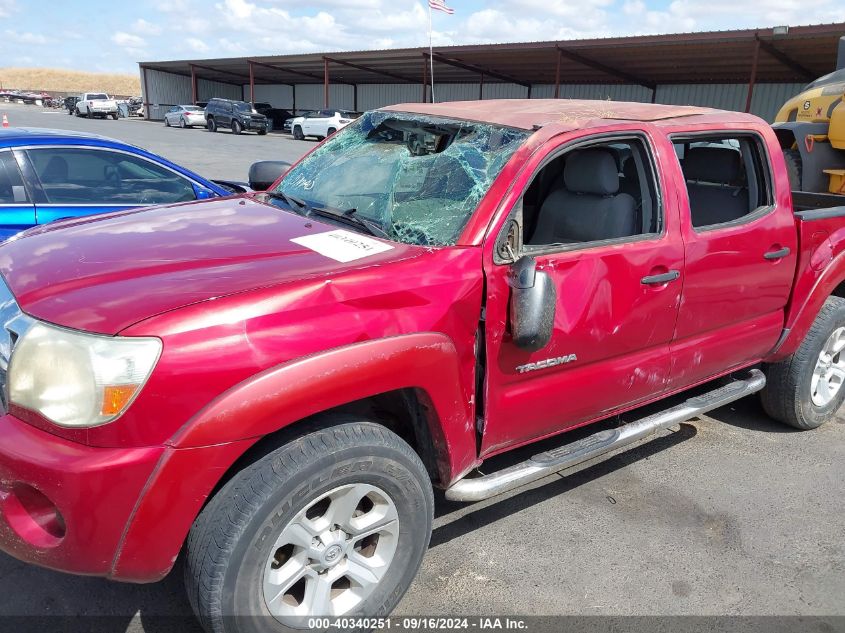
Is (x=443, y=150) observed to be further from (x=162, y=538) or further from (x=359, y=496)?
(x=162, y=538)

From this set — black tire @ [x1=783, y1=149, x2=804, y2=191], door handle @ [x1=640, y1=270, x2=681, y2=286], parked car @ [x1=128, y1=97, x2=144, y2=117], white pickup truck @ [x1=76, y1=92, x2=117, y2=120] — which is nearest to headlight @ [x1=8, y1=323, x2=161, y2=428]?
door handle @ [x1=640, y1=270, x2=681, y2=286]

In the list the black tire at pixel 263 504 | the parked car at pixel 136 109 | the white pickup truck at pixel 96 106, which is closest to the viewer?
the black tire at pixel 263 504

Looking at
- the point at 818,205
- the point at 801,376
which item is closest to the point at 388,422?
the point at 801,376

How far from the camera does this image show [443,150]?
116 inches

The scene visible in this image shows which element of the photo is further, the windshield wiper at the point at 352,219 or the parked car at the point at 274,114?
the parked car at the point at 274,114

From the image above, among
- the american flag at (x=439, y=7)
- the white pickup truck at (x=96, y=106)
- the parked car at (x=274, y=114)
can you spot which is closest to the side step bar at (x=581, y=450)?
the american flag at (x=439, y=7)

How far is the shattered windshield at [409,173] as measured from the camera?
2633 millimetres

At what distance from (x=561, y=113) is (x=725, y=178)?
142 centimetres

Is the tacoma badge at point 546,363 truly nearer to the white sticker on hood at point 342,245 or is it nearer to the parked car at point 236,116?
the white sticker on hood at point 342,245

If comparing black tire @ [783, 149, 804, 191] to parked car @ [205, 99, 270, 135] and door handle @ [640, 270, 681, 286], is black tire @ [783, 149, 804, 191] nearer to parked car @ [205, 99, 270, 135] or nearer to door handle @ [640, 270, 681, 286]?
door handle @ [640, 270, 681, 286]

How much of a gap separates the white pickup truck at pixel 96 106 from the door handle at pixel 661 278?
48599 mm

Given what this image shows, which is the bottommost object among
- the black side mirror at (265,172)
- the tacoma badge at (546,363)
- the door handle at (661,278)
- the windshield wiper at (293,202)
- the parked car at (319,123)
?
the tacoma badge at (546,363)

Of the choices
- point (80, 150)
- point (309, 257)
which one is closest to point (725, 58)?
point (80, 150)

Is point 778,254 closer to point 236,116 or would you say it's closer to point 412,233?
point 412,233
